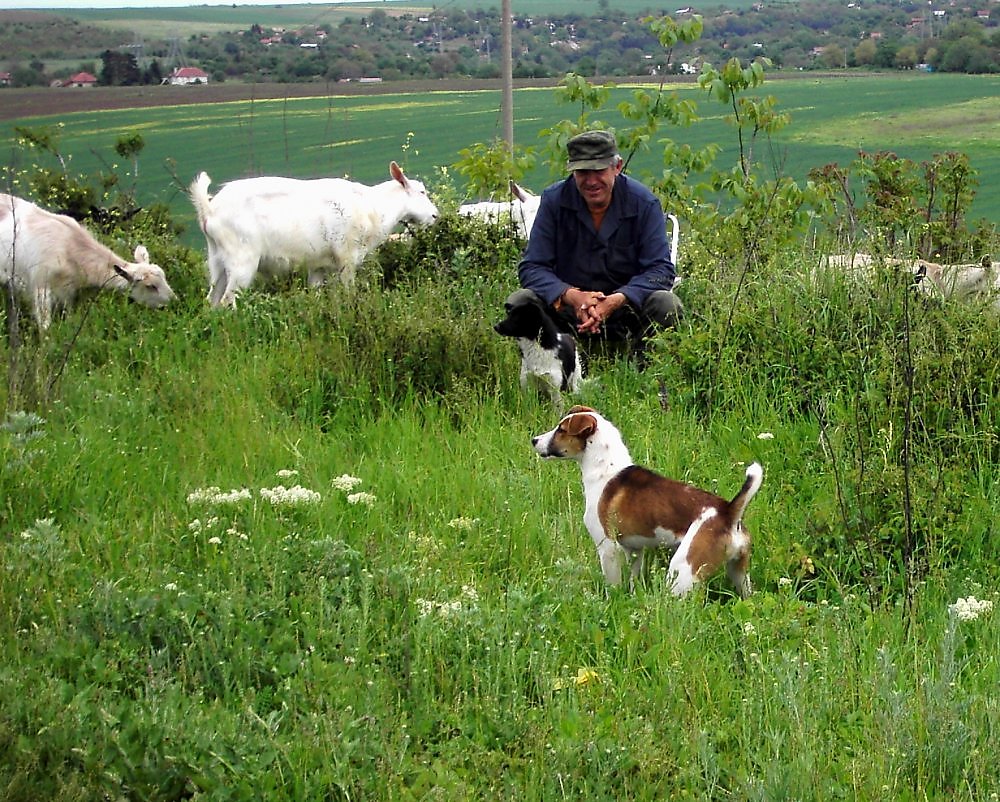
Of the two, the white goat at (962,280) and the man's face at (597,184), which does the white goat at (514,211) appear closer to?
the man's face at (597,184)

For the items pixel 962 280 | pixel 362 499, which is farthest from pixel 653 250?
pixel 362 499

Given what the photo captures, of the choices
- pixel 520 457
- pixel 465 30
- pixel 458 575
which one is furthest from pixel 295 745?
pixel 465 30

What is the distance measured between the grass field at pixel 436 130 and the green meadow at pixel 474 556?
301cm

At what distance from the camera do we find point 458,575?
5227 millimetres

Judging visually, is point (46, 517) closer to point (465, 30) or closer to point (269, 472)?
point (269, 472)

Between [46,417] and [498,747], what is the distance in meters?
4.05

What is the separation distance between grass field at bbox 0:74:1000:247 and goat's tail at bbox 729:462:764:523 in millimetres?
5084

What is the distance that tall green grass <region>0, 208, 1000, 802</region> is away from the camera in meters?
3.75

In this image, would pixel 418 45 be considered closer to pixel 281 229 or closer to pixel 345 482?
pixel 281 229

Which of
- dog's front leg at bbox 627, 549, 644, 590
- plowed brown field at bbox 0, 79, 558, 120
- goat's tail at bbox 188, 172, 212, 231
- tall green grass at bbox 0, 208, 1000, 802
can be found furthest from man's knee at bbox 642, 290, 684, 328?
plowed brown field at bbox 0, 79, 558, 120

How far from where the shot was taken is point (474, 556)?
218 inches

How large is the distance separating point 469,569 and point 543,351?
2274mm

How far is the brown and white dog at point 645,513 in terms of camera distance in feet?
16.2

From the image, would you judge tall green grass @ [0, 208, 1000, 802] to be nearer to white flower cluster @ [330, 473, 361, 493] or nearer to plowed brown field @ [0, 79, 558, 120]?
white flower cluster @ [330, 473, 361, 493]
